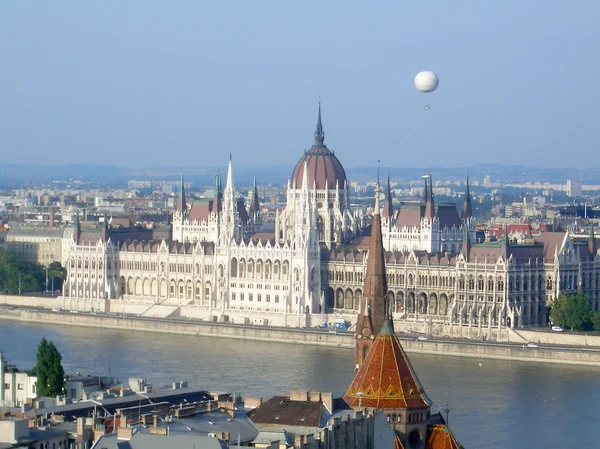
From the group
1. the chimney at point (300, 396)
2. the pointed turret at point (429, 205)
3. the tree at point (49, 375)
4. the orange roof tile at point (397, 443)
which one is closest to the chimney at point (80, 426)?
the chimney at point (300, 396)

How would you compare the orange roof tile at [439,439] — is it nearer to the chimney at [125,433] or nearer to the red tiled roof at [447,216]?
the chimney at [125,433]

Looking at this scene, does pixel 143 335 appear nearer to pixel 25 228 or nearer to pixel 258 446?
pixel 25 228

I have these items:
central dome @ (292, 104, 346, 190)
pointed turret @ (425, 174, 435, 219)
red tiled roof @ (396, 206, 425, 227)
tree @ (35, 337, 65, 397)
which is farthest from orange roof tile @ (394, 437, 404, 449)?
central dome @ (292, 104, 346, 190)

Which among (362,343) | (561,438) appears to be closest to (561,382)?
(561,438)

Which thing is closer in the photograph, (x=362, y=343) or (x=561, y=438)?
(x=362, y=343)

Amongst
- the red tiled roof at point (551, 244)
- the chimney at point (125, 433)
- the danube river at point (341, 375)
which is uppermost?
the red tiled roof at point (551, 244)
